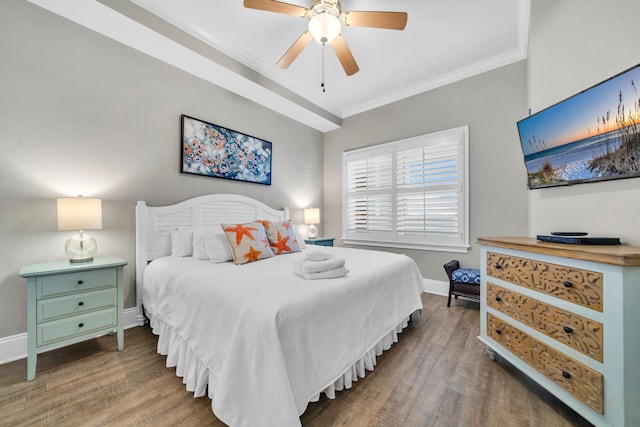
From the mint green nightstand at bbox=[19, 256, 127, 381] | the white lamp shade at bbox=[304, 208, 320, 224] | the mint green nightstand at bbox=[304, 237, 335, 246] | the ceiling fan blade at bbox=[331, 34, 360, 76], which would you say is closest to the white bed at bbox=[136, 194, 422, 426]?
the mint green nightstand at bbox=[19, 256, 127, 381]

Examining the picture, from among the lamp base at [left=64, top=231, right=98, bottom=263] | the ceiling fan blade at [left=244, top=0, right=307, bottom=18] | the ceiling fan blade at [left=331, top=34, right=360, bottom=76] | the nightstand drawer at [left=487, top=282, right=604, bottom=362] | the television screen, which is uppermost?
the ceiling fan blade at [left=244, top=0, right=307, bottom=18]

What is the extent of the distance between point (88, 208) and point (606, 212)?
360 cm

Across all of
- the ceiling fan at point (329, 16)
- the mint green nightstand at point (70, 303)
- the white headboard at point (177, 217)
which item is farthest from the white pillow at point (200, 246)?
the ceiling fan at point (329, 16)

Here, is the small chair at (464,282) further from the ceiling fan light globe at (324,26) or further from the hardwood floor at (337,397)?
the ceiling fan light globe at (324,26)

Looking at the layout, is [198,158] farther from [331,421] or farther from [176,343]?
[331,421]

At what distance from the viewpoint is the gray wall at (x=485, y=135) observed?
115 inches

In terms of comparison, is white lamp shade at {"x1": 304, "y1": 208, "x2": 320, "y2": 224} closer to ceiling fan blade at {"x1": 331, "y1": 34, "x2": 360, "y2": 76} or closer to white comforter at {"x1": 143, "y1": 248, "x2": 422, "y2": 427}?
white comforter at {"x1": 143, "y1": 248, "x2": 422, "y2": 427}

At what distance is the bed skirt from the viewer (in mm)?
1468

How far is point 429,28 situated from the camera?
2512 mm

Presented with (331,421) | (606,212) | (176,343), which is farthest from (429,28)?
(176,343)

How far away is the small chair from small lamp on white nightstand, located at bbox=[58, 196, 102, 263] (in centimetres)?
361

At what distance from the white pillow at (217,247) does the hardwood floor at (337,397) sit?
2.83 ft

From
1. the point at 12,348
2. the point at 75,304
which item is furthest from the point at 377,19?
the point at 12,348

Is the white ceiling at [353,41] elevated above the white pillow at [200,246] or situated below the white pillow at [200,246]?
above
